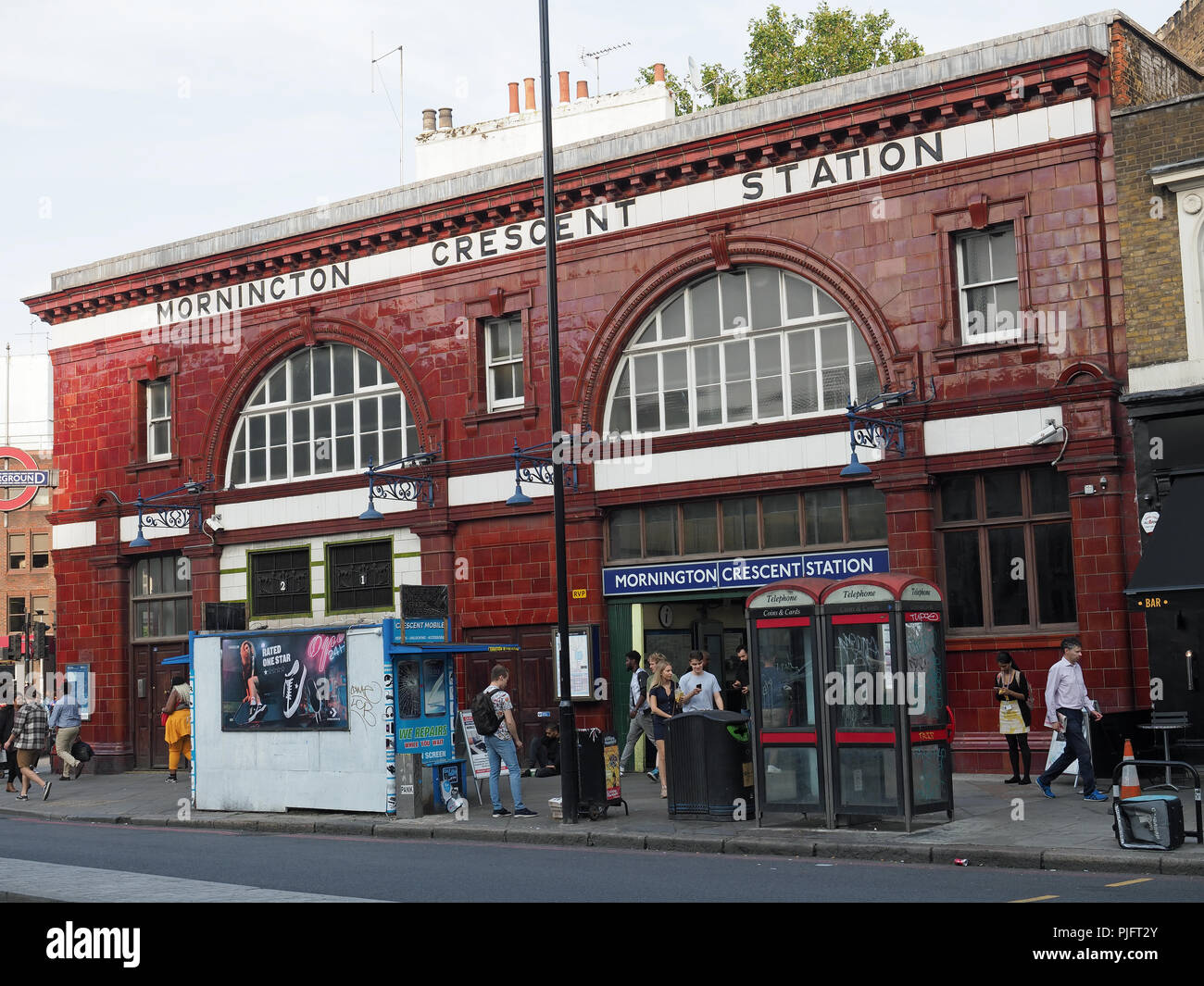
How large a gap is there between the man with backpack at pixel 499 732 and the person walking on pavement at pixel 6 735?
35.5 feet

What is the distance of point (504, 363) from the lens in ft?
81.9

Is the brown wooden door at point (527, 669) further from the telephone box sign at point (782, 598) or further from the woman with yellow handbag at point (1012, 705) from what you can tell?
the telephone box sign at point (782, 598)

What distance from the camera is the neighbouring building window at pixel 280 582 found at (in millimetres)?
27219

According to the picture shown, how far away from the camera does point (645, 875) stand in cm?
1266

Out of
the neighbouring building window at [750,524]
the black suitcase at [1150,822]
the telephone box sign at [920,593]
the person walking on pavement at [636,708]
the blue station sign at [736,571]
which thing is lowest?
the black suitcase at [1150,822]

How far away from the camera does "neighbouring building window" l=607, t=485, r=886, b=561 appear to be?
838 inches

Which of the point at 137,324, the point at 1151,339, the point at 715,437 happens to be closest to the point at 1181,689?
the point at 1151,339

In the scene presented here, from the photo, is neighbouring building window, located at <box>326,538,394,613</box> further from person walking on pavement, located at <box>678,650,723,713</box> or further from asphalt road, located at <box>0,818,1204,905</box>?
asphalt road, located at <box>0,818,1204,905</box>

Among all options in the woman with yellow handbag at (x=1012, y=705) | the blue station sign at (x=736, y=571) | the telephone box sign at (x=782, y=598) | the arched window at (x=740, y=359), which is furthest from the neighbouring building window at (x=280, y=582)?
the woman with yellow handbag at (x=1012, y=705)

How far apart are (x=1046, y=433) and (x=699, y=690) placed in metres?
5.78

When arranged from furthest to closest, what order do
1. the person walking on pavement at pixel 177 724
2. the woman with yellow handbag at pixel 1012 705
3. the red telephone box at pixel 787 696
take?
the person walking on pavement at pixel 177 724
the woman with yellow handbag at pixel 1012 705
the red telephone box at pixel 787 696

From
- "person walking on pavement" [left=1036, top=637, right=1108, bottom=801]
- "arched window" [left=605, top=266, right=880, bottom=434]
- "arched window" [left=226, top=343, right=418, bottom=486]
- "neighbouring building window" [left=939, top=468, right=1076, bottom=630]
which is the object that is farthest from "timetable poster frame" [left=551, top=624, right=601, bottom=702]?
"person walking on pavement" [left=1036, top=637, right=1108, bottom=801]

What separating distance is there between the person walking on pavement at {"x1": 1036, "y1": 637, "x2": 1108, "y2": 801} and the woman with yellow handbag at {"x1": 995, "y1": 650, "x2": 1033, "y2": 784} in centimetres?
Answer: 141

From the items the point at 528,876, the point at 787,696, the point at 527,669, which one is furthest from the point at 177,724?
the point at 528,876
